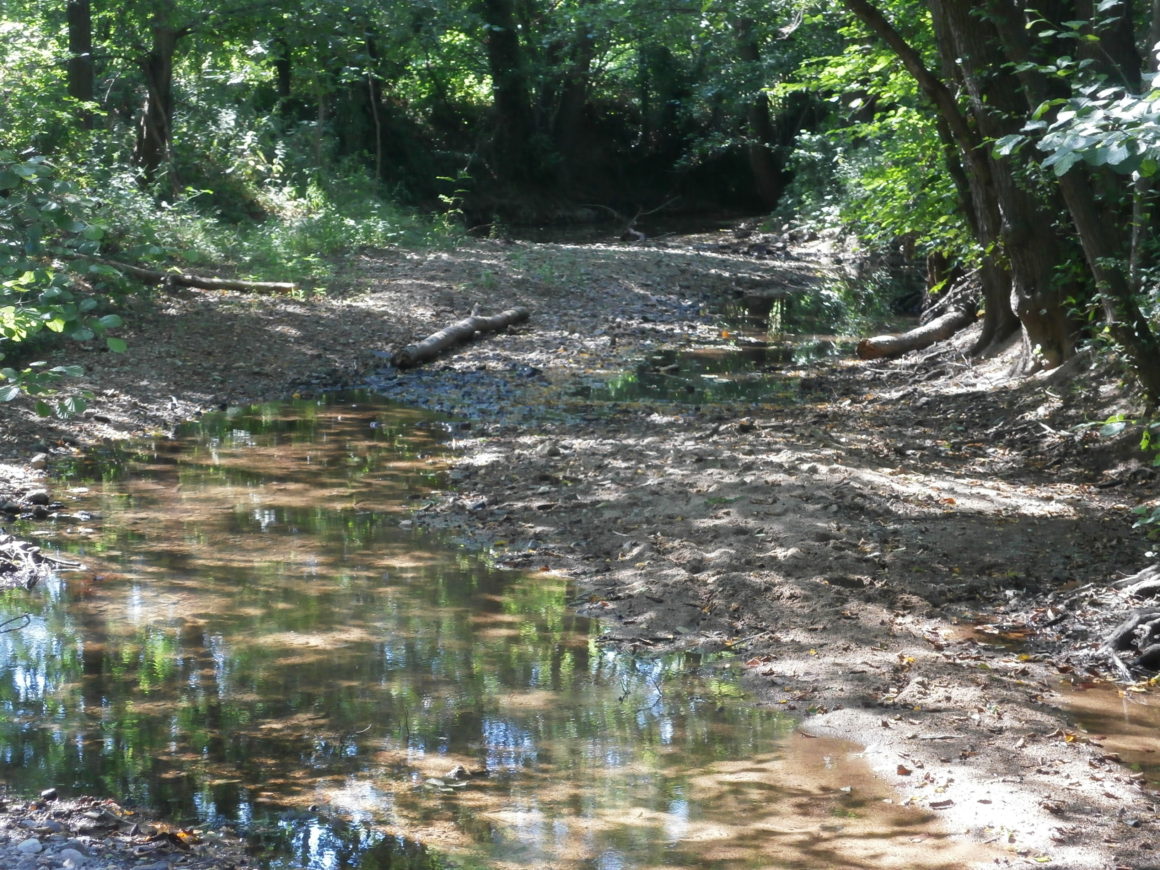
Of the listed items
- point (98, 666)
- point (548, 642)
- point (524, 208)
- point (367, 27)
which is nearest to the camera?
point (98, 666)

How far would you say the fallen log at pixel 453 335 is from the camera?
13539 millimetres

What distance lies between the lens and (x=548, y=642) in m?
6.03

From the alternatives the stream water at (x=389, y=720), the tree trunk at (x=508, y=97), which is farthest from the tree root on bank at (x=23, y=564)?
the tree trunk at (x=508, y=97)

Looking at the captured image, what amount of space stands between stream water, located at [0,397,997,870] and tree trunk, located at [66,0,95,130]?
10990mm

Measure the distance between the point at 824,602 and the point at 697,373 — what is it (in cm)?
764

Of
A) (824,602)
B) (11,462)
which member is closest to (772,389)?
(824,602)

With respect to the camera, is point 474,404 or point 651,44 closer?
point 474,404

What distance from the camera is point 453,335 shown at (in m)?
14.5

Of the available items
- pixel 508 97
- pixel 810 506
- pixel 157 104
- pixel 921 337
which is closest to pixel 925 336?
pixel 921 337

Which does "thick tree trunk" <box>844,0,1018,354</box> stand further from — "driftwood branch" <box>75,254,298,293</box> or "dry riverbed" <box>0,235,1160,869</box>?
"driftwood branch" <box>75,254,298,293</box>

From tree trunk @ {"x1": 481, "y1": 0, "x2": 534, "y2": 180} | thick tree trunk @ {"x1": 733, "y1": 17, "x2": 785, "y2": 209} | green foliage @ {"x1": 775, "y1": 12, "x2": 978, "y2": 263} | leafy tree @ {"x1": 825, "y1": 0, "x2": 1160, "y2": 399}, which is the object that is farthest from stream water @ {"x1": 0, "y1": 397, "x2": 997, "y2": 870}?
thick tree trunk @ {"x1": 733, "y1": 17, "x2": 785, "y2": 209}

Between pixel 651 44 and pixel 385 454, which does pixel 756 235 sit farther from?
pixel 385 454

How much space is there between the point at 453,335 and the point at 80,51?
280 inches

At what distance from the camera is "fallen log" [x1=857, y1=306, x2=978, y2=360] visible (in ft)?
44.5
